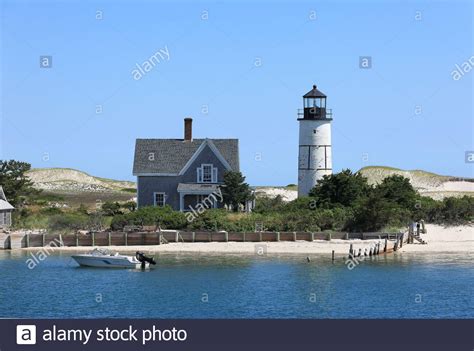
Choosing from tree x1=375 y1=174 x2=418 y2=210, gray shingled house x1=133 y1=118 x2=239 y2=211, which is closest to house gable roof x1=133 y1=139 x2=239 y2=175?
gray shingled house x1=133 y1=118 x2=239 y2=211

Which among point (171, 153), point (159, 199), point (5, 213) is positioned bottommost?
point (5, 213)

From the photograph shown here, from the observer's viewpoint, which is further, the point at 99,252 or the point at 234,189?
the point at 234,189

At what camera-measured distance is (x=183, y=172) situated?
6569cm

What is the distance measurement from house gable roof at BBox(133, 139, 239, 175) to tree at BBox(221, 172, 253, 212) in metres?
1.86

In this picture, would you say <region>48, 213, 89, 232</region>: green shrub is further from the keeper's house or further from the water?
the water

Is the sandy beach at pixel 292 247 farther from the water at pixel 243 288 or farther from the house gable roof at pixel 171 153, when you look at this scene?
the house gable roof at pixel 171 153

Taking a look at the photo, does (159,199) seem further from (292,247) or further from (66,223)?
(292,247)

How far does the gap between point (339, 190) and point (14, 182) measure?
23091 millimetres

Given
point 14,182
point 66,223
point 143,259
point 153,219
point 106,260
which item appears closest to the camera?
point 143,259

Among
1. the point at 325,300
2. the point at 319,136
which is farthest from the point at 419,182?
the point at 325,300

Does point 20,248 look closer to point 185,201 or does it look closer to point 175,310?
point 185,201

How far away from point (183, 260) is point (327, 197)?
15.4 metres

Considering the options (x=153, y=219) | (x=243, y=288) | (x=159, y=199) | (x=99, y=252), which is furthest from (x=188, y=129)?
(x=243, y=288)
